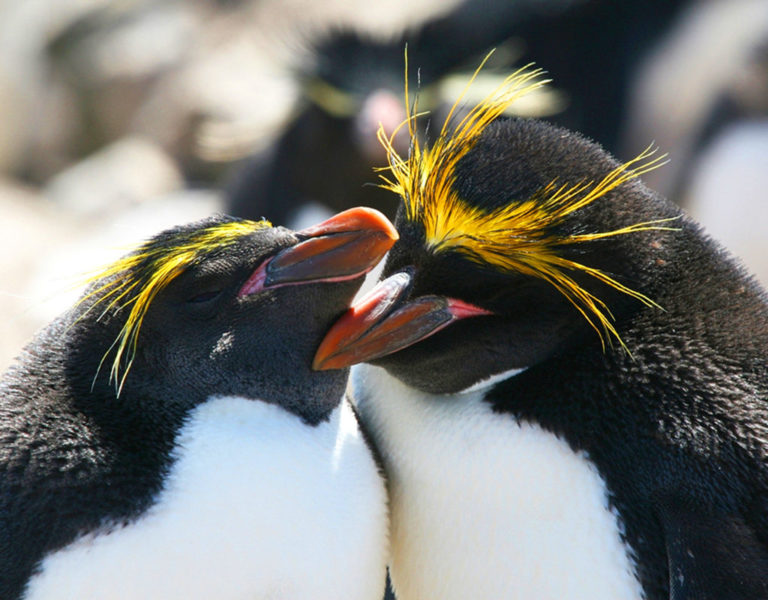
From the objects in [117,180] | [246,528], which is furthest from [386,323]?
[117,180]

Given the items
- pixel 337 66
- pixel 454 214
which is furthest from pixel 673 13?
pixel 454 214

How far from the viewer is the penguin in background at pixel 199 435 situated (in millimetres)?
1897

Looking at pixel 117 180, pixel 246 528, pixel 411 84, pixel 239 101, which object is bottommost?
pixel 117 180

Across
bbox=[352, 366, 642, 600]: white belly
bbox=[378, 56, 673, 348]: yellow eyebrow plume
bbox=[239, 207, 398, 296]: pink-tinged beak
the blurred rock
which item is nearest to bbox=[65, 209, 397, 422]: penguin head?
bbox=[239, 207, 398, 296]: pink-tinged beak

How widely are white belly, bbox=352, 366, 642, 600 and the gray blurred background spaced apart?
73 cm

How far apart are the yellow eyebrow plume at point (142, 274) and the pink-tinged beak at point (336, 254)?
0.33 feet

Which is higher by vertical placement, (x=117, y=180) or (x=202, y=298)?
(x=202, y=298)

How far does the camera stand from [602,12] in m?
5.89

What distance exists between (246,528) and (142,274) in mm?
526

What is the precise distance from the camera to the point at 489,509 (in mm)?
2088

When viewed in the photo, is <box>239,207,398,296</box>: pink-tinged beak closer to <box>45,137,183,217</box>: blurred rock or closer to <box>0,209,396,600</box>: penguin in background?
<box>0,209,396,600</box>: penguin in background

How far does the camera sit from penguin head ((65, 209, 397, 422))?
2066 millimetres

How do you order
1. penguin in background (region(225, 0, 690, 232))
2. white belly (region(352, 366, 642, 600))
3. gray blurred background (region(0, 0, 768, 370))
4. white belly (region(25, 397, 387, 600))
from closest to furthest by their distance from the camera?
white belly (region(25, 397, 387, 600)) < white belly (region(352, 366, 642, 600)) < penguin in background (region(225, 0, 690, 232)) < gray blurred background (region(0, 0, 768, 370))

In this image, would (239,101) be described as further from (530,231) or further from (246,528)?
(246,528)
